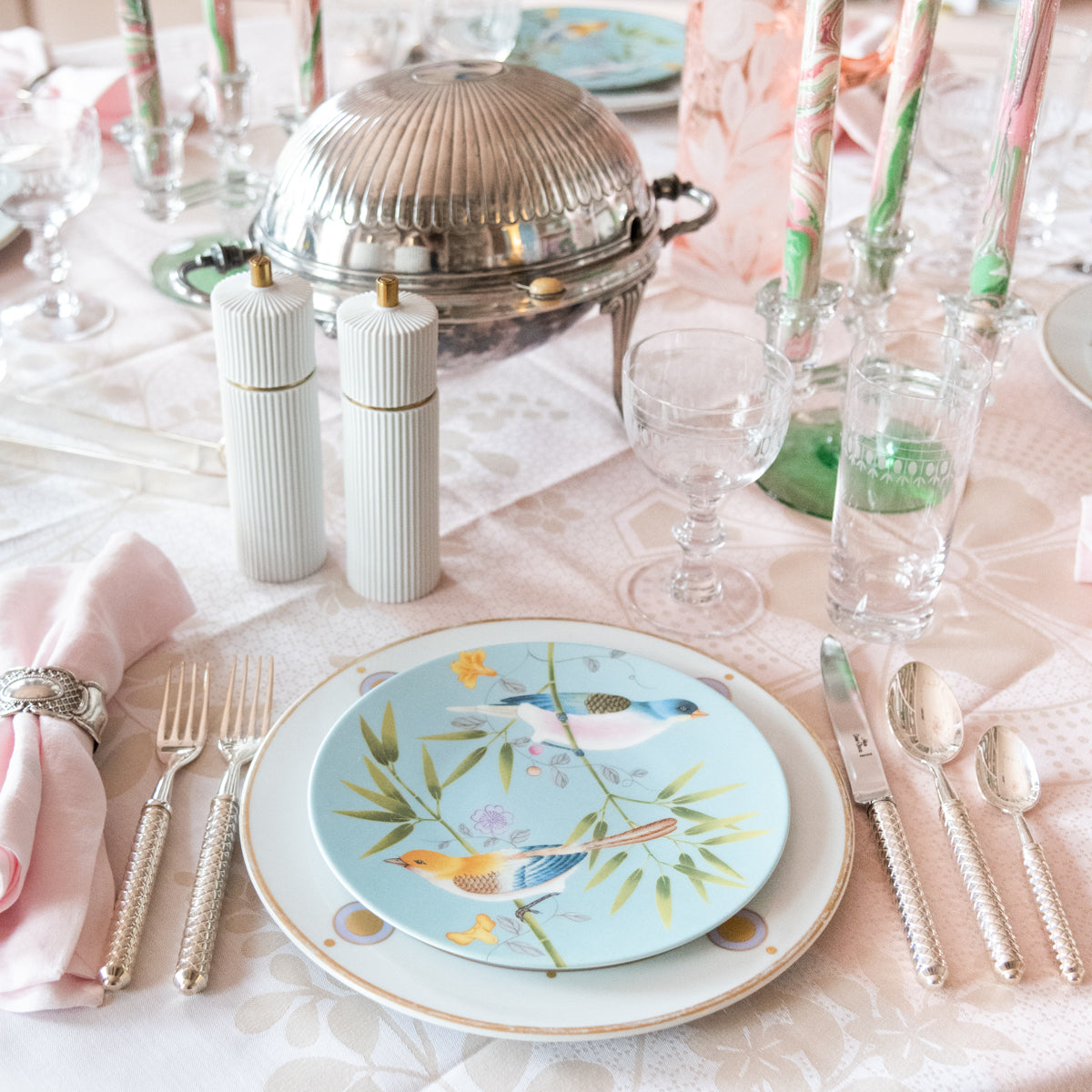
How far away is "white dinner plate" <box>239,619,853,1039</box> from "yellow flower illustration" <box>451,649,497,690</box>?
0.07m

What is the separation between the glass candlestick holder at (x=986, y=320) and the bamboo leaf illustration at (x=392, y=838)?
0.46 meters

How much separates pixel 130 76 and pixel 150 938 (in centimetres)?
78

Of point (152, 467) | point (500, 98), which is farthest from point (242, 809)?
point (500, 98)

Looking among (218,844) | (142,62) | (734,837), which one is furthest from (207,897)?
(142,62)

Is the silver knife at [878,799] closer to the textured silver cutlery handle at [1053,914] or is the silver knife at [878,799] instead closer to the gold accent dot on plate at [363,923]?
the textured silver cutlery handle at [1053,914]

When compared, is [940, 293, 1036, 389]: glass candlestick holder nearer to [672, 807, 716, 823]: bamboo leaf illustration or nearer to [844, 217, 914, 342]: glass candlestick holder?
[844, 217, 914, 342]: glass candlestick holder

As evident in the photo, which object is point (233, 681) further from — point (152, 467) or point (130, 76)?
point (130, 76)

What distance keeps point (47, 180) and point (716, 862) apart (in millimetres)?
815

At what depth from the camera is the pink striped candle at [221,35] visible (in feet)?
3.43

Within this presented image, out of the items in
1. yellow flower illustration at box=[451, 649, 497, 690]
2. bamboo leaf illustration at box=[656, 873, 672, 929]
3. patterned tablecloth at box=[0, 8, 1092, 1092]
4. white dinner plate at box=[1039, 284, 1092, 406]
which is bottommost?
patterned tablecloth at box=[0, 8, 1092, 1092]

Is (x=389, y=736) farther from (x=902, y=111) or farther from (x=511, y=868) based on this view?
(x=902, y=111)

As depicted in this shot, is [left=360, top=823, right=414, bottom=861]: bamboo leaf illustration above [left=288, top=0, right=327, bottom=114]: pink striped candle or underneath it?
underneath

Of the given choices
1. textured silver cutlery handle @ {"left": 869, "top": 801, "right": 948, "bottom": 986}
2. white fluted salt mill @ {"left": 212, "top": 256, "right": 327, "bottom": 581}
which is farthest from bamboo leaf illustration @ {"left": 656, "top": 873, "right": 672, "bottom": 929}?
white fluted salt mill @ {"left": 212, "top": 256, "right": 327, "bottom": 581}

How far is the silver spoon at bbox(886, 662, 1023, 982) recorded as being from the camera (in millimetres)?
500
